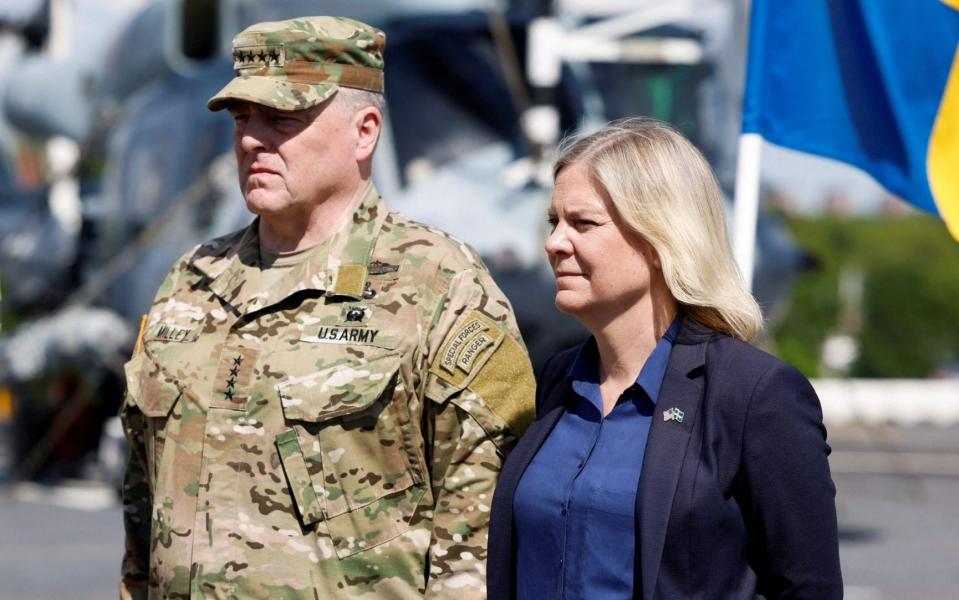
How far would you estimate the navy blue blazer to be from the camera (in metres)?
2.52

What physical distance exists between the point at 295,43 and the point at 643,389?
104 cm

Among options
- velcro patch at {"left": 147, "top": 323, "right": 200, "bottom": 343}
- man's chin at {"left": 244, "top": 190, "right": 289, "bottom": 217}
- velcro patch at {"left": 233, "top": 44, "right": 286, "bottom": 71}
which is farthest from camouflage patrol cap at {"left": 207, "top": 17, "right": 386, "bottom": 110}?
velcro patch at {"left": 147, "top": 323, "right": 200, "bottom": 343}

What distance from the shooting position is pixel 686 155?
8.91 ft

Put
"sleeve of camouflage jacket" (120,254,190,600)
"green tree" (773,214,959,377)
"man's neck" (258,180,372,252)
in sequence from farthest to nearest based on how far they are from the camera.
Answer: "green tree" (773,214,959,377)
"sleeve of camouflage jacket" (120,254,190,600)
"man's neck" (258,180,372,252)

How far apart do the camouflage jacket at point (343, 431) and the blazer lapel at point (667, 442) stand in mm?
453

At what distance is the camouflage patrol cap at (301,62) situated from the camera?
3045 mm

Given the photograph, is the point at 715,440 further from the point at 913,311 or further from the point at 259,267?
the point at 913,311

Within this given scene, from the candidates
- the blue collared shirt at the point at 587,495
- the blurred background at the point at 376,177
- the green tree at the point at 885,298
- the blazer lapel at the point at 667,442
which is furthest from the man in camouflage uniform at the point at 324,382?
the green tree at the point at 885,298

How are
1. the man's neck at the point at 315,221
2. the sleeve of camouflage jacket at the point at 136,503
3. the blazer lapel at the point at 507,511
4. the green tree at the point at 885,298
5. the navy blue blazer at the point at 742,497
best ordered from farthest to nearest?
the green tree at the point at 885,298 → the sleeve of camouflage jacket at the point at 136,503 → the man's neck at the point at 315,221 → the blazer lapel at the point at 507,511 → the navy blue blazer at the point at 742,497

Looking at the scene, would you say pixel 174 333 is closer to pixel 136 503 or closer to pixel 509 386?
pixel 136 503

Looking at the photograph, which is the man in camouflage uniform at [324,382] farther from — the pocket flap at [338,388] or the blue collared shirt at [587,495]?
the blue collared shirt at [587,495]

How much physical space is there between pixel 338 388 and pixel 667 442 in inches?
27.4

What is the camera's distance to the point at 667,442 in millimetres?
2596

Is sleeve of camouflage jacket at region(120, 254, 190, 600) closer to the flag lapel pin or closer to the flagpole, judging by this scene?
the flag lapel pin
